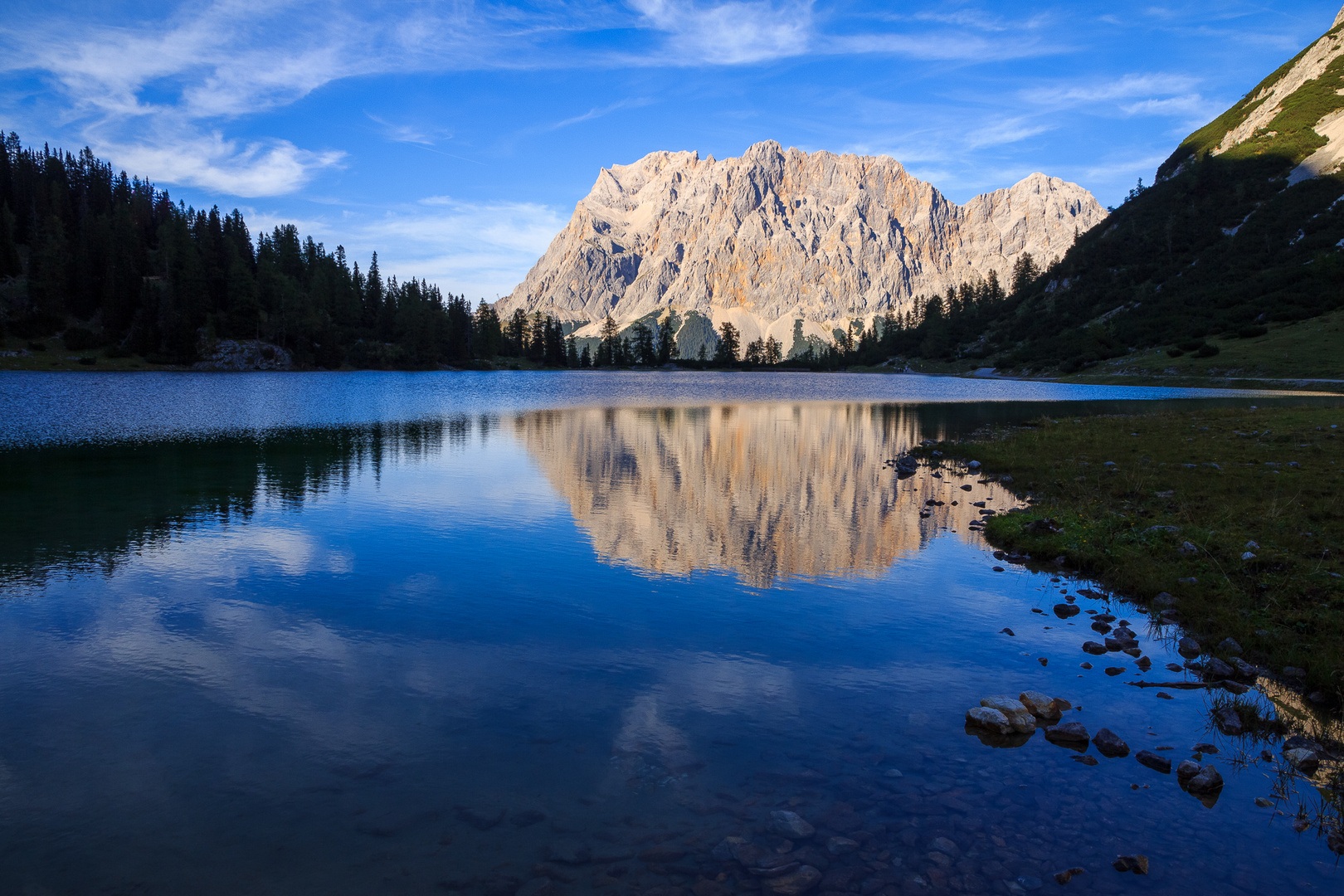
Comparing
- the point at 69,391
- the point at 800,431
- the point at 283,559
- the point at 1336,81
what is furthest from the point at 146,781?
the point at 1336,81

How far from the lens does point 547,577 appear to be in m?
18.1

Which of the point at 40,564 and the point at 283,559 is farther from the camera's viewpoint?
the point at 283,559

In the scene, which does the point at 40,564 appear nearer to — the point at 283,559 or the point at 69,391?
the point at 283,559

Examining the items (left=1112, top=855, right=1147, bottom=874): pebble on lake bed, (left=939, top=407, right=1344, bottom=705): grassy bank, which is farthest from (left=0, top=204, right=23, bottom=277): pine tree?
(left=1112, top=855, right=1147, bottom=874): pebble on lake bed

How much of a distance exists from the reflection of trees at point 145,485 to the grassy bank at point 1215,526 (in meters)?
27.2

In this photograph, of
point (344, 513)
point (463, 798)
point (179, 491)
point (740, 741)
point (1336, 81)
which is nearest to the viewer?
point (463, 798)

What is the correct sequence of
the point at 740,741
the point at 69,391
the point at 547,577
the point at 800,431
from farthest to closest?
Answer: 1. the point at 69,391
2. the point at 800,431
3. the point at 547,577
4. the point at 740,741

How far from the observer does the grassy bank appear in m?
13.1

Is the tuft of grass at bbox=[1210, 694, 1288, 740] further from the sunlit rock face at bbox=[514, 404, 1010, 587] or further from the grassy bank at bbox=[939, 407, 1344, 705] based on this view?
the sunlit rock face at bbox=[514, 404, 1010, 587]

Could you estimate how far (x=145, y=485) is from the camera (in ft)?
98.2

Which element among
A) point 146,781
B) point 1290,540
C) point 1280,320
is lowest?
point 146,781

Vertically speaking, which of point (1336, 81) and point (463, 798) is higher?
point (1336, 81)

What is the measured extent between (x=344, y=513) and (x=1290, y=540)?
29.7 metres

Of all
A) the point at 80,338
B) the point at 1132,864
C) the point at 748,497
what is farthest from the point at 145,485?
the point at 80,338
